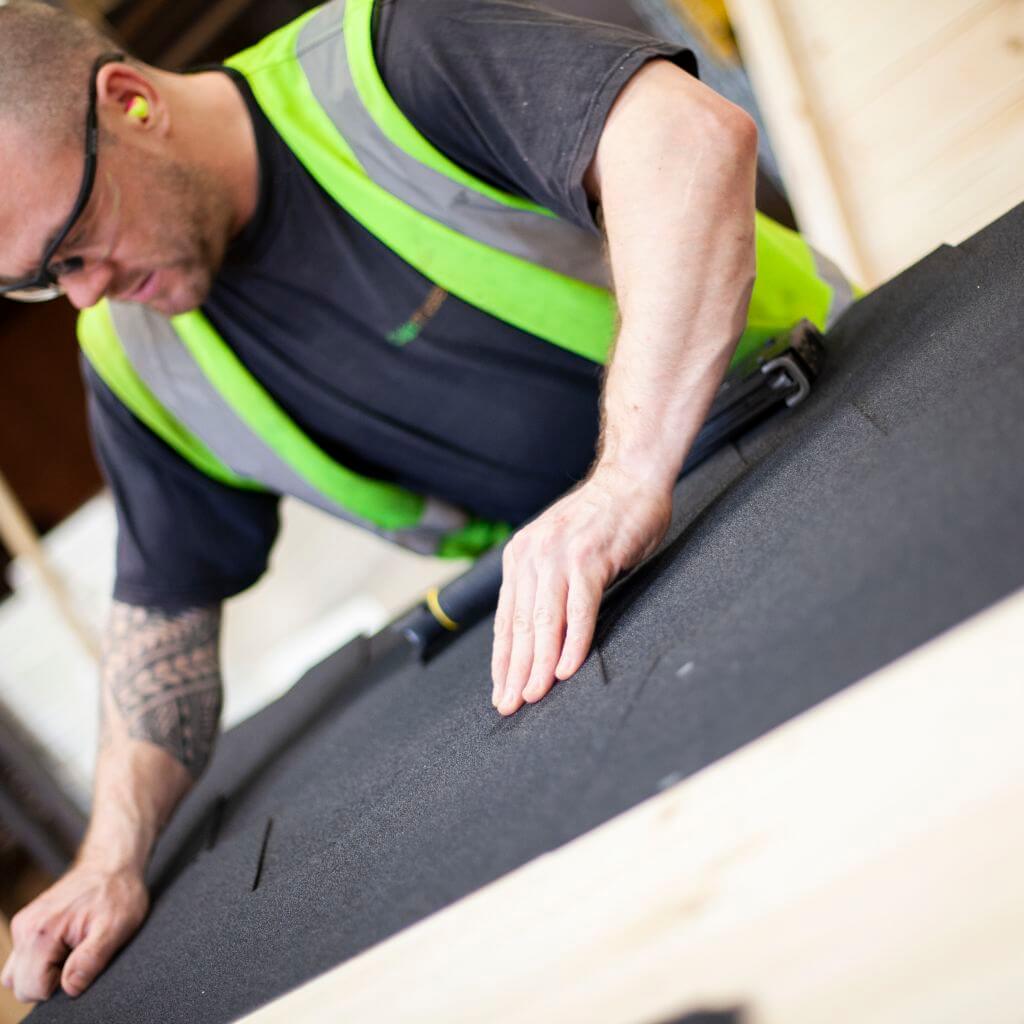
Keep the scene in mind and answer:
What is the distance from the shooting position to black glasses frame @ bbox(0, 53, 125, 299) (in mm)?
1062

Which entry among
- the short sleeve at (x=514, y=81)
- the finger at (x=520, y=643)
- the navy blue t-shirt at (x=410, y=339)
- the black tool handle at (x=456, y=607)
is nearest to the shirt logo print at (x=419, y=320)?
the navy blue t-shirt at (x=410, y=339)

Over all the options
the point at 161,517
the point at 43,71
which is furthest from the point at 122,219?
the point at 161,517

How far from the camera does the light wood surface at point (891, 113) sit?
4.86ft

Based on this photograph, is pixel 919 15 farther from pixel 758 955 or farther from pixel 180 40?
pixel 180 40

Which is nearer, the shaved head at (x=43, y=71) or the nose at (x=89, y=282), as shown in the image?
the shaved head at (x=43, y=71)

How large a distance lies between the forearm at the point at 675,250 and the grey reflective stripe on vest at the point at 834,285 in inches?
17.0

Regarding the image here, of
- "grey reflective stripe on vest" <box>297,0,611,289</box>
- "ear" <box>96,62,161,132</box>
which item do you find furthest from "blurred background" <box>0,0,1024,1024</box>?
"ear" <box>96,62,161,132</box>

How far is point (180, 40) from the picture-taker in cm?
283

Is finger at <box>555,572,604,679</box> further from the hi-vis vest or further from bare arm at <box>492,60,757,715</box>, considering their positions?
the hi-vis vest

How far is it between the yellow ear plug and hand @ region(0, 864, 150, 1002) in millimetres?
812

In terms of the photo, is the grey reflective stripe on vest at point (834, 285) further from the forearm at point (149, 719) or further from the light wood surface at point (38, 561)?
the light wood surface at point (38, 561)

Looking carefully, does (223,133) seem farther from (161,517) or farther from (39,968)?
(39,968)

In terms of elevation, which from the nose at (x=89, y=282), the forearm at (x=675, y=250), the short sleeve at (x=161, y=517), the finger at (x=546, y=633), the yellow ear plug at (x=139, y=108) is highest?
the yellow ear plug at (x=139, y=108)

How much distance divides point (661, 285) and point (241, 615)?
7.85ft
